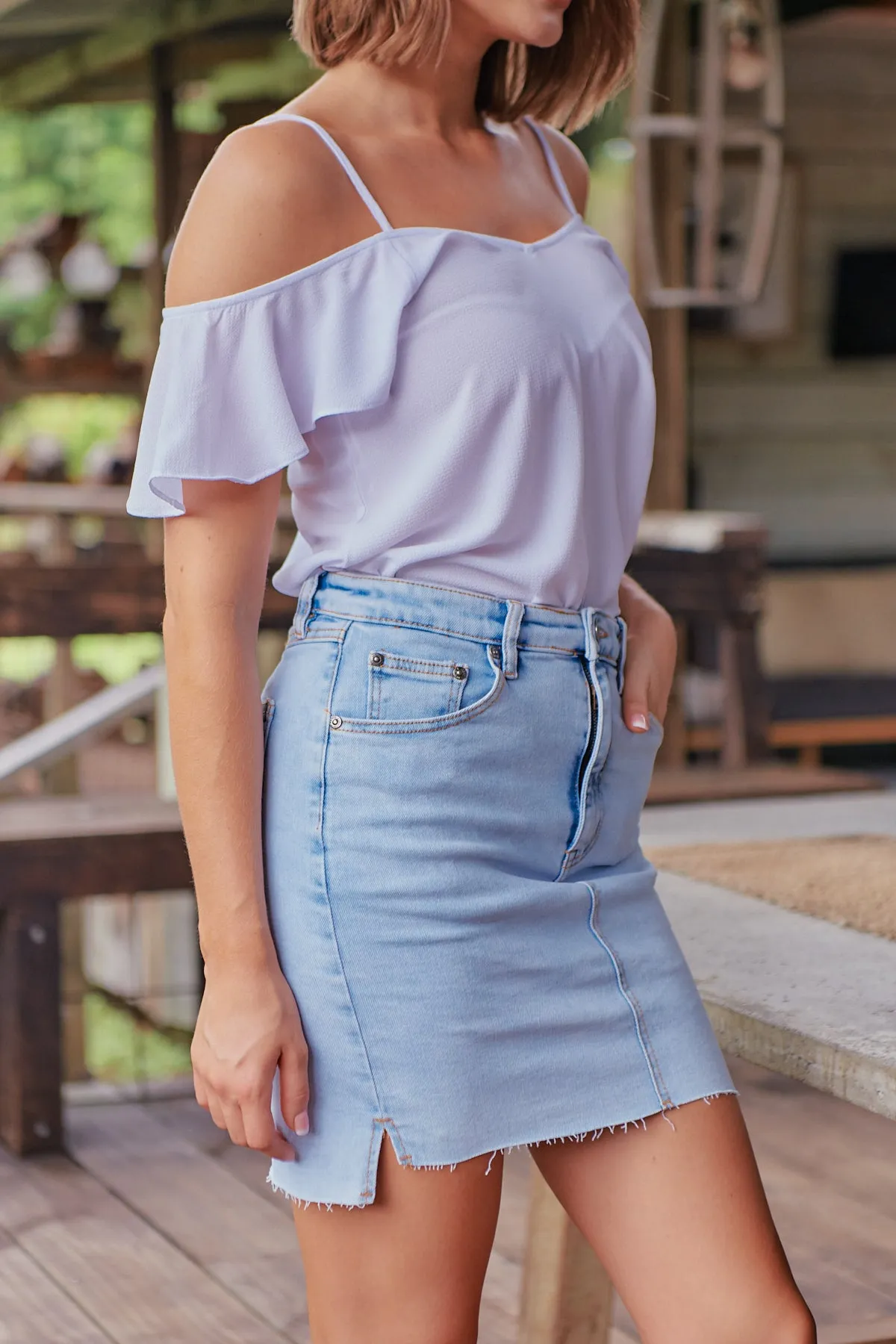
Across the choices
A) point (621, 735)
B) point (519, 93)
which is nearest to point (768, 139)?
point (519, 93)

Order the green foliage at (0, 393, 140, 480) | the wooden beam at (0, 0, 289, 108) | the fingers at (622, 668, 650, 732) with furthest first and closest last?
the green foliage at (0, 393, 140, 480)
the wooden beam at (0, 0, 289, 108)
the fingers at (622, 668, 650, 732)

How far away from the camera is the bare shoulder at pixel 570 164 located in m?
1.42

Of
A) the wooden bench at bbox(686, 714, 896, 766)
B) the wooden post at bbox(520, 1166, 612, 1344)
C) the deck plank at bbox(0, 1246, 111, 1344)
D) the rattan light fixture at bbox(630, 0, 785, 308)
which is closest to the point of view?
the wooden post at bbox(520, 1166, 612, 1344)

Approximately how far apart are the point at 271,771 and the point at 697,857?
741mm

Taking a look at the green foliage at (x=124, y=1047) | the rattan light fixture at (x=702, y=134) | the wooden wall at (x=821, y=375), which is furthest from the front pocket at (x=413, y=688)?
the wooden wall at (x=821, y=375)

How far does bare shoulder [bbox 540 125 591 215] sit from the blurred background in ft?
3.54

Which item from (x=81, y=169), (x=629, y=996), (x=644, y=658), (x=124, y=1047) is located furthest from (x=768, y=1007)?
(x=81, y=169)

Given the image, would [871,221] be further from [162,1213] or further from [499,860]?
[499,860]

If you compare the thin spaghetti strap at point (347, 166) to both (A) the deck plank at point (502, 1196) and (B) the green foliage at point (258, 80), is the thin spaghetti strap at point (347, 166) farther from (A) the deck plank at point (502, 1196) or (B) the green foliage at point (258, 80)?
(B) the green foliage at point (258, 80)

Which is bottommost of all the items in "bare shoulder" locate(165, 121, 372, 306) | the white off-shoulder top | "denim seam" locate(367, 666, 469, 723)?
"denim seam" locate(367, 666, 469, 723)

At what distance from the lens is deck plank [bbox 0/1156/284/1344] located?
229 cm

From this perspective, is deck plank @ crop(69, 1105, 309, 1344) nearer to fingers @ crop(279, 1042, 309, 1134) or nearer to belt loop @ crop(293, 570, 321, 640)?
fingers @ crop(279, 1042, 309, 1134)

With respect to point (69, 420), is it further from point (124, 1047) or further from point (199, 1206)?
point (199, 1206)

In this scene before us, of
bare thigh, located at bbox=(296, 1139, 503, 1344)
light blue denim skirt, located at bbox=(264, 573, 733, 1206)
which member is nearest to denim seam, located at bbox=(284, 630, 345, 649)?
light blue denim skirt, located at bbox=(264, 573, 733, 1206)
